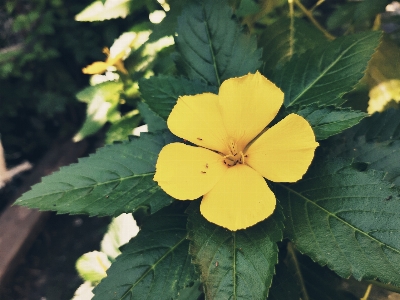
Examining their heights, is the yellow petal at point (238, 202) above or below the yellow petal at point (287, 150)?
below

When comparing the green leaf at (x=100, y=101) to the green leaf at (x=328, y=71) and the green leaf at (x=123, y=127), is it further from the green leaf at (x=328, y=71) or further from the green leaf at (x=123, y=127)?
the green leaf at (x=328, y=71)

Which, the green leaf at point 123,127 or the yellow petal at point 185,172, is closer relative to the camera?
the yellow petal at point 185,172

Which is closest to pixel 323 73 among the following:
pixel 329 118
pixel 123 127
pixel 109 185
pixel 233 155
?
pixel 329 118

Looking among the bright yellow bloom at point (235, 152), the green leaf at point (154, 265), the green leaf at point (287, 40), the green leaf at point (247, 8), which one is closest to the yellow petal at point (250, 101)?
the bright yellow bloom at point (235, 152)

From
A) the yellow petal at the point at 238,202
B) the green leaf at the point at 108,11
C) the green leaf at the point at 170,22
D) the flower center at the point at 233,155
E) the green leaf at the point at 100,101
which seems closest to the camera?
the yellow petal at the point at 238,202

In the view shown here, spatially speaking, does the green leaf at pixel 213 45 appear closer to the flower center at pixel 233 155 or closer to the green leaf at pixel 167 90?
the green leaf at pixel 167 90

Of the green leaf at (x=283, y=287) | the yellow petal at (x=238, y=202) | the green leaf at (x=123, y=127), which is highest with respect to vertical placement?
the yellow petal at (x=238, y=202)

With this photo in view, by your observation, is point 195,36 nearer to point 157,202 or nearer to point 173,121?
point 173,121

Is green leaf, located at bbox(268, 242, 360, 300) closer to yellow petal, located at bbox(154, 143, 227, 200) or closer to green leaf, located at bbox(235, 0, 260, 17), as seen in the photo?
yellow petal, located at bbox(154, 143, 227, 200)

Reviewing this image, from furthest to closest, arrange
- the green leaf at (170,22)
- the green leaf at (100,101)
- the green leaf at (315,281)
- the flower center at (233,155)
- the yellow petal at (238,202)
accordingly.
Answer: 1. the green leaf at (100,101)
2. the green leaf at (170,22)
3. the green leaf at (315,281)
4. the flower center at (233,155)
5. the yellow petal at (238,202)
